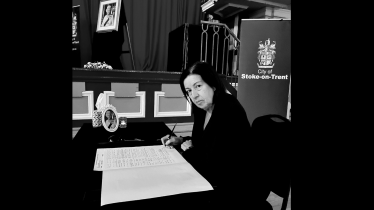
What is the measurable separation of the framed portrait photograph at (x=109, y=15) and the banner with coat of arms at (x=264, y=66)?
2054 millimetres

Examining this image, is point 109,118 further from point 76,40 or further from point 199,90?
point 76,40

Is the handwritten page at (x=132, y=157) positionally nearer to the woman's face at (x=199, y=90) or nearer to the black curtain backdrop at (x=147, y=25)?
the woman's face at (x=199, y=90)

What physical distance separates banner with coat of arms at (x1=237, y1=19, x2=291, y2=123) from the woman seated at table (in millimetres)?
1862

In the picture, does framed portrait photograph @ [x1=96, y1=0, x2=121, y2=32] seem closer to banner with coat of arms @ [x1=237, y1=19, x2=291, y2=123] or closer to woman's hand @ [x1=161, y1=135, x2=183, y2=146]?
banner with coat of arms @ [x1=237, y1=19, x2=291, y2=123]

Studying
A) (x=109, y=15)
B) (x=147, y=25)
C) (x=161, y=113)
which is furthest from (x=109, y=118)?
(x=147, y=25)

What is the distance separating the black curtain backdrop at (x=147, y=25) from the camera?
4383 millimetres

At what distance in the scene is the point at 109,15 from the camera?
3713 mm

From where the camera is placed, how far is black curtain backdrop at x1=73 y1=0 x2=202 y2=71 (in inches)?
173

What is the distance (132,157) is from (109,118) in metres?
0.77

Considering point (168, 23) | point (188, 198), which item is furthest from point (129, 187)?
point (168, 23)

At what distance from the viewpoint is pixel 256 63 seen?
293 cm
